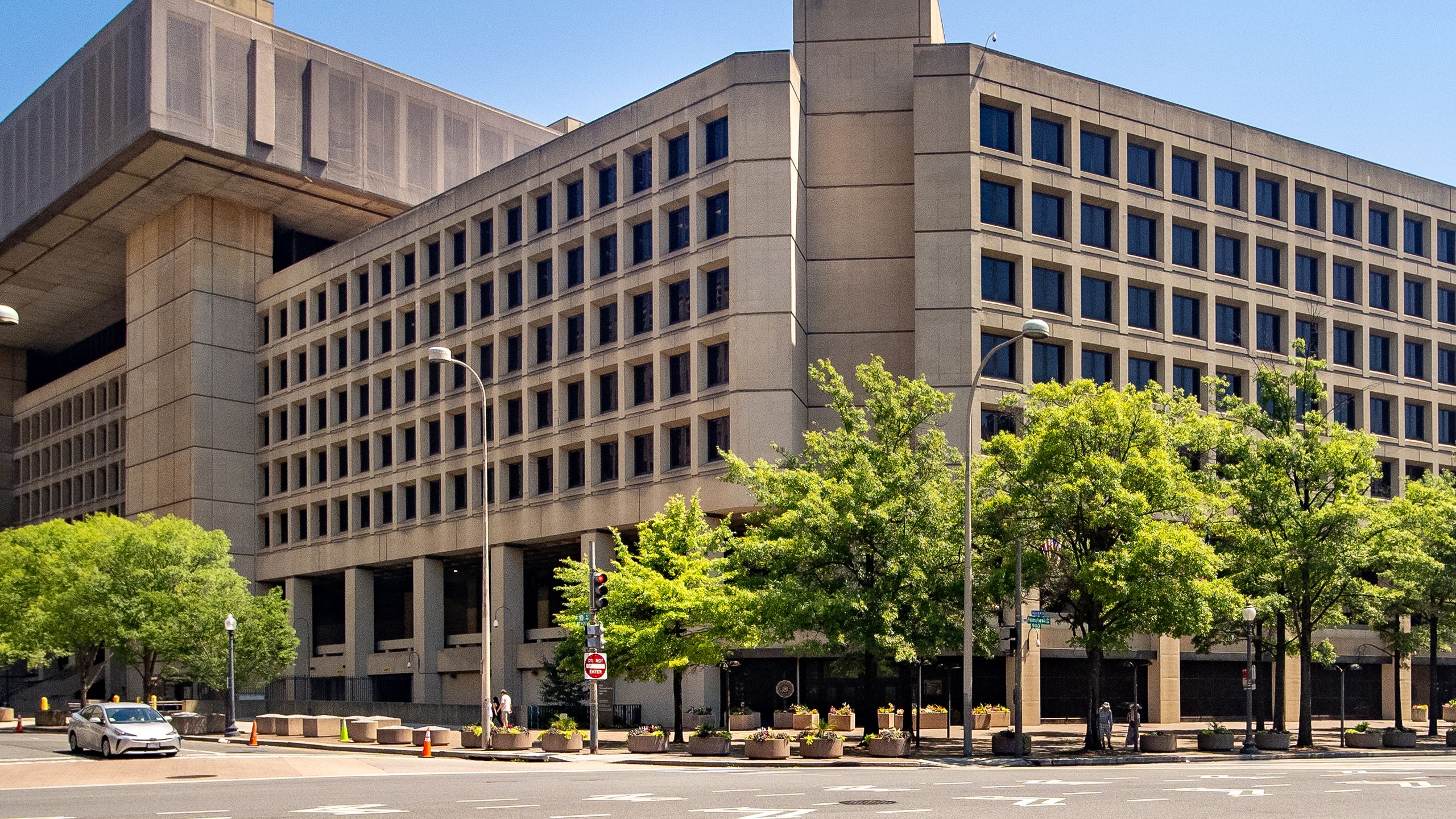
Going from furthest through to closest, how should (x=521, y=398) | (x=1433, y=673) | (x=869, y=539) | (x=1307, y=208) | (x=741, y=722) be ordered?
(x=521, y=398) → (x=1307, y=208) → (x=741, y=722) → (x=1433, y=673) → (x=869, y=539)

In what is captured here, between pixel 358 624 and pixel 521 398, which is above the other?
pixel 521 398

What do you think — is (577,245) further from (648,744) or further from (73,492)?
(73,492)

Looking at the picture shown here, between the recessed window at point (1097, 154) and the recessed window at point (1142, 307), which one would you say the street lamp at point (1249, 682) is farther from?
the recessed window at point (1097, 154)

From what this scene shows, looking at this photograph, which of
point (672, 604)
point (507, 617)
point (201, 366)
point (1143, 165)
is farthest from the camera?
point (201, 366)

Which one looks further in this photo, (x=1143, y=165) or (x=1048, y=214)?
(x=1143, y=165)

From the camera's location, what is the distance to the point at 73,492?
98.4 m

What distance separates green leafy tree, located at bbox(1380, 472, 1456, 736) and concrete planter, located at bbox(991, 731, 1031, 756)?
13.9 meters

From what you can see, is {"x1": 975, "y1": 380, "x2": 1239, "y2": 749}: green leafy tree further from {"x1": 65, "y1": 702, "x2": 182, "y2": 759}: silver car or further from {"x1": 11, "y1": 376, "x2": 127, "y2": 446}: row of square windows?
{"x1": 11, "y1": 376, "x2": 127, "y2": 446}: row of square windows

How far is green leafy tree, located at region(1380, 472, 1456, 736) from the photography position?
145ft

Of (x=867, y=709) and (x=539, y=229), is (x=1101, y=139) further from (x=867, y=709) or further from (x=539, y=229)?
(x=867, y=709)

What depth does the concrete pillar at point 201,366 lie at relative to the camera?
255ft

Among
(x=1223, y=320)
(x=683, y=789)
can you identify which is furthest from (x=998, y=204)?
(x=683, y=789)

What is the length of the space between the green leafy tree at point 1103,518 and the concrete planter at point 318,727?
78.2 feet

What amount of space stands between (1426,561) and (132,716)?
37645 mm
